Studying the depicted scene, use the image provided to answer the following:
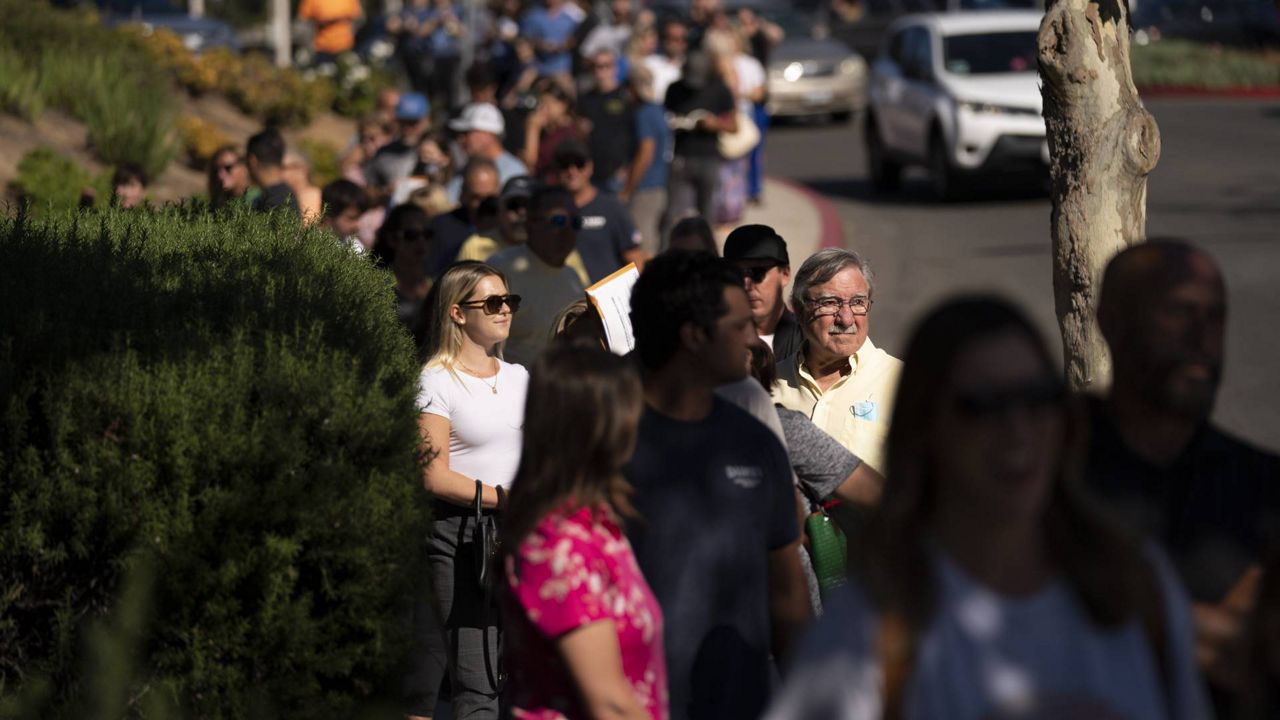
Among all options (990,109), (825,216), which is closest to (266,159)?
(825,216)

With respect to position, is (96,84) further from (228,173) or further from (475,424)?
(475,424)

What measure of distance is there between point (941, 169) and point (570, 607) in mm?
17285

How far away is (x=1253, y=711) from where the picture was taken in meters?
3.01

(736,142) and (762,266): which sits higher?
(736,142)

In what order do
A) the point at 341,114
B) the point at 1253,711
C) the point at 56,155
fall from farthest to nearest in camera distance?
the point at 341,114 < the point at 56,155 < the point at 1253,711

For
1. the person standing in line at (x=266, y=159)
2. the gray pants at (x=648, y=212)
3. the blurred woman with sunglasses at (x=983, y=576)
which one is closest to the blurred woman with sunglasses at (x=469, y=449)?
the blurred woman with sunglasses at (x=983, y=576)

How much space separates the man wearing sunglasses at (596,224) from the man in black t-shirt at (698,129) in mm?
4723

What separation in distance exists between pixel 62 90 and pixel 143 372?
12.9 metres

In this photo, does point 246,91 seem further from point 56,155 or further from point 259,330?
point 259,330

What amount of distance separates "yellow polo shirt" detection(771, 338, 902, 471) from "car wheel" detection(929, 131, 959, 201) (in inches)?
570

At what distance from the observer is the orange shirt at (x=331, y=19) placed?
21406 mm

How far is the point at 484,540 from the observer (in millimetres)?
6199

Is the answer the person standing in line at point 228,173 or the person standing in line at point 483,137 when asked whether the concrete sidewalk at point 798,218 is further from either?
the person standing in line at point 228,173

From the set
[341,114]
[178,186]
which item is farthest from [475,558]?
[341,114]
